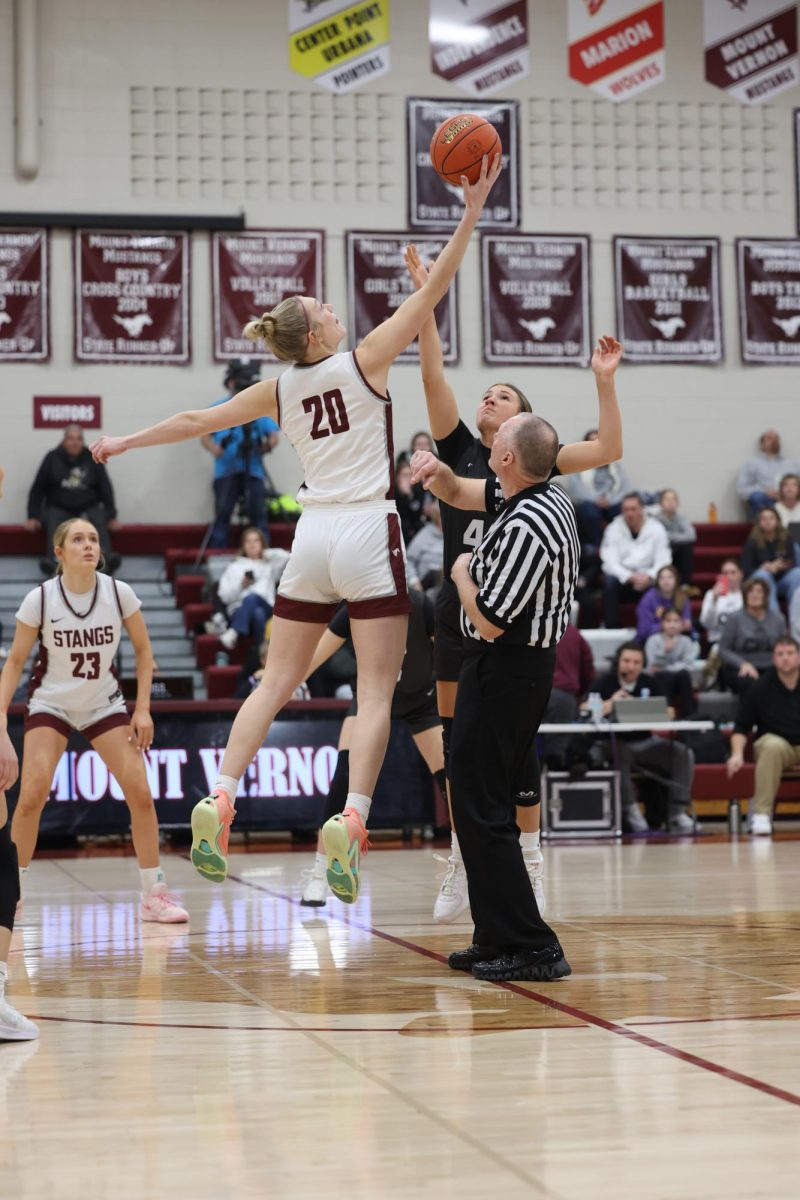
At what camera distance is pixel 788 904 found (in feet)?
23.7

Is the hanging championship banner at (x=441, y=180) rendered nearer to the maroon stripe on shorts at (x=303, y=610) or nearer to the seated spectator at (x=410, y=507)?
the seated spectator at (x=410, y=507)

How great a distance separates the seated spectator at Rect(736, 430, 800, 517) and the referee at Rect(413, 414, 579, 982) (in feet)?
44.7

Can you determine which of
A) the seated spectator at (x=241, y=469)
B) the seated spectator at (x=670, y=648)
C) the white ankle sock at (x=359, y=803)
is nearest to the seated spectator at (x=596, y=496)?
the seated spectator at (x=670, y=648)

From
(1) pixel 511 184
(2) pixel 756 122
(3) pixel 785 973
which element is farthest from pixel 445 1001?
(2) pixel 756 122

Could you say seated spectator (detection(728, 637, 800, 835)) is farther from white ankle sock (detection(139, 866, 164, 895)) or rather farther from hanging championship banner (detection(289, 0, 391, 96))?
hanging championship banner (detection(289, 0, 391, 96))

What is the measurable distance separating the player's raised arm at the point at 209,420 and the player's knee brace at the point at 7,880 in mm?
1802

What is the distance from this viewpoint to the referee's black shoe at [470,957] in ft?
17.0

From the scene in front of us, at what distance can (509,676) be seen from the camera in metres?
5.03

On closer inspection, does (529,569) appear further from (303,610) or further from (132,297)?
(132,297)

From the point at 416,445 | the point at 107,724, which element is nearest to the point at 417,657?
the point at 107,724

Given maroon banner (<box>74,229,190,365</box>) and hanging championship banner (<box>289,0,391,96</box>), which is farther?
hanging championship banner (<box>289,0,391,96</box>)

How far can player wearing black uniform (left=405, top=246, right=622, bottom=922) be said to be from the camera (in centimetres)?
557

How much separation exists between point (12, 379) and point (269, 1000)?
13566 mm

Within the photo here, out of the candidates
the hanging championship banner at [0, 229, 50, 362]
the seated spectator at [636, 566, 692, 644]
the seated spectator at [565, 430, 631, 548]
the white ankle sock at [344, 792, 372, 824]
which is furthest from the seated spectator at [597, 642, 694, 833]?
the hanging championship banner at [0, 229, 50, 362]
